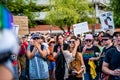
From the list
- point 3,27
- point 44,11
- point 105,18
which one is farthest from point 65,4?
point 3,27

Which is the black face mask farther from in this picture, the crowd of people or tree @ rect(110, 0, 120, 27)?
tree @ rect(110, 0, 120, 27)

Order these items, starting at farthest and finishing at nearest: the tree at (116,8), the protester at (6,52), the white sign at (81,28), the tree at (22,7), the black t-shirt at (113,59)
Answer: the tree at (22,7), the tree at (116,8), the white sign at (81,28), the black t-shirt at (113,59), the protester at (6,52)

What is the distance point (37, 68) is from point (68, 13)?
5435 cm

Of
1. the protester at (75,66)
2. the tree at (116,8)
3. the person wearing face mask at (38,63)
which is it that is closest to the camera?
the person wearing face mask at (38,63)

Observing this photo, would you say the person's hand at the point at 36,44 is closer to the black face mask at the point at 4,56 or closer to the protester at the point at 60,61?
the protester at the point at 60,61

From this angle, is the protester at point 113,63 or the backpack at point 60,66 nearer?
the protester at point 113,63

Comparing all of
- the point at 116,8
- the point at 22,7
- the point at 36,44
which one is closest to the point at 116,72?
the point at 36,44

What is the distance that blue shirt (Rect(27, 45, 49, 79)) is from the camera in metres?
9.56

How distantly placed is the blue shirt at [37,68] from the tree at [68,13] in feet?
174

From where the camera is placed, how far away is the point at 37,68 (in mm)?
9531

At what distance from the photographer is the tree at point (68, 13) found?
63188mm

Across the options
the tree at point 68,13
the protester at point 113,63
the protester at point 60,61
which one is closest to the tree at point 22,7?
the tree at point 68,13

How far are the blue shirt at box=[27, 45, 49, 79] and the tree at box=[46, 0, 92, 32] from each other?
174ft

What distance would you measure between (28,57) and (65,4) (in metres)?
55.5
